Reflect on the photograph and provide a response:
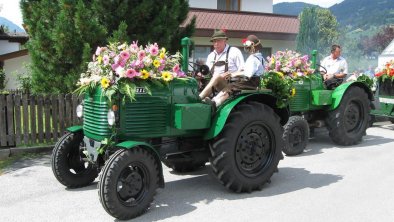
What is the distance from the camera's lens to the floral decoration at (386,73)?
10.6 meters

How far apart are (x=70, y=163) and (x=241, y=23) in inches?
593

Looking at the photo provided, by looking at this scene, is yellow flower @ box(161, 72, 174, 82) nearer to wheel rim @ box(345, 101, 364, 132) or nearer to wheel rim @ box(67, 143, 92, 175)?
wheel rim @ box(67, 143, 92, 175)

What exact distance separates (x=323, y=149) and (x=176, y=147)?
4.06 metres

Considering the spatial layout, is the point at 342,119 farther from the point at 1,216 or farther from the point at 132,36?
the point at 1,216

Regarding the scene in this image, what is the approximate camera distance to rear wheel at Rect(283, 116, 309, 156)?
26.3 feet

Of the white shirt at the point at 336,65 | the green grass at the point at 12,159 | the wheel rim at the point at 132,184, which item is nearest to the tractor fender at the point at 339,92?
the white shirt at the point at 336,65

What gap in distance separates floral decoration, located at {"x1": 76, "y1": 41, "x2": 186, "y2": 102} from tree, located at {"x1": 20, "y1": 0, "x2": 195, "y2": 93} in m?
3.11

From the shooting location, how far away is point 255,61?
5875 millimetres

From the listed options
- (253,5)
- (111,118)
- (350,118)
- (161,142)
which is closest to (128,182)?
(111,118)

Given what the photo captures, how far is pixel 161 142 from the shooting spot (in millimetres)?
5625

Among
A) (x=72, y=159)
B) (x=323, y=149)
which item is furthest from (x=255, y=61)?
(x=323, y=149)

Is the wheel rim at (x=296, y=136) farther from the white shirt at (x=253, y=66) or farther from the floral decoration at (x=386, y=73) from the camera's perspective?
the floral decoration at (x=386, y=73)

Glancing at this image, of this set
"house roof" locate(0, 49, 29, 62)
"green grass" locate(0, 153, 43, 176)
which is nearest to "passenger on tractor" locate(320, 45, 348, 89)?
"green grass" locate(0, 153, 43, 176)

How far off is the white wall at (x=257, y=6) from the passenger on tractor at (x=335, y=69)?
12.5m
